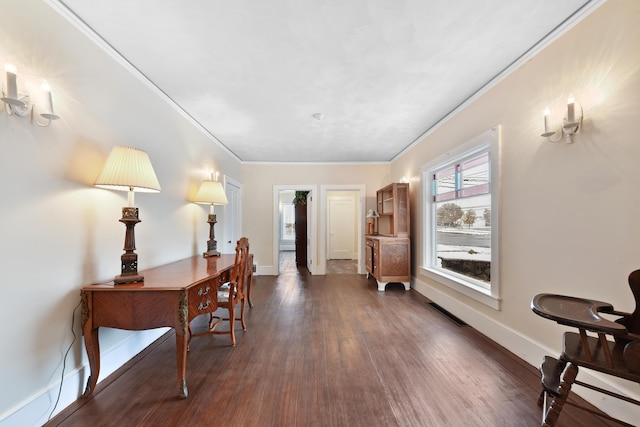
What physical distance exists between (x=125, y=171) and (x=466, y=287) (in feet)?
11.2

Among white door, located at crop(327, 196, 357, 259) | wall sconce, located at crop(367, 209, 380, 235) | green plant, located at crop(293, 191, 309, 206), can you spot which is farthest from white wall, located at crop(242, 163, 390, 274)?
white door, located at crop(327, 196, 357, 259)

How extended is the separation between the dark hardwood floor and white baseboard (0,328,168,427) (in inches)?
2.4

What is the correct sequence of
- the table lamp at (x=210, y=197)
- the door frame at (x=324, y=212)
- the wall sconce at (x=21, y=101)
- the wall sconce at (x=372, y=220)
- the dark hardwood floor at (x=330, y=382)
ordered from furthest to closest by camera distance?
1. the door frame at (x=324, y=212)
2. the wall sconce at (x=372, y=220)
3. the table lamp at (x=210, y=197)
4. the dark hardwood floor at (x=330, y=382)
5. the wall sconce at (x=21, y=101)

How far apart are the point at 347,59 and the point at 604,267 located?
2279 mm

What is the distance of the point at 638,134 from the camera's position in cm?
136

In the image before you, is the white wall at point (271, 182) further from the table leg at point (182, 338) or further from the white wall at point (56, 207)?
the table leg at point (182, 338)

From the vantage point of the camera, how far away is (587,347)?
1.12 metres

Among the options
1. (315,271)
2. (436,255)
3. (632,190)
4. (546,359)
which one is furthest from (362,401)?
(315,271)

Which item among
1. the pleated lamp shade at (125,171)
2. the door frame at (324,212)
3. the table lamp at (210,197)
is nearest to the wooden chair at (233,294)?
the table lamp at (210,197)

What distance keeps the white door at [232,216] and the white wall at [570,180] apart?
3.86 metres

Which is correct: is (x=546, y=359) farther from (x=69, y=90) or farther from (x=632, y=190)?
(x=69, y=90)

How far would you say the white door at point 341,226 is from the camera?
835 centimetres

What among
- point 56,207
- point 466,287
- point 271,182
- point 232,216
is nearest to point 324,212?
point 271,182

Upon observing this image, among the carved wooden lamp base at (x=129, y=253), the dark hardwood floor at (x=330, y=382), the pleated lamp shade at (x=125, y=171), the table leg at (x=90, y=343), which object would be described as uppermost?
the pleated lamp shade at (x=125, y=171)
